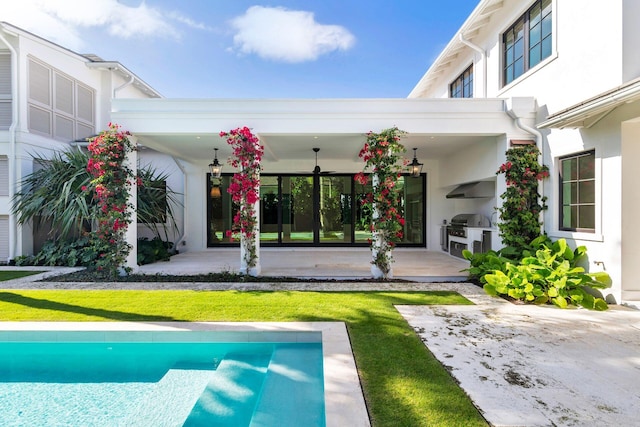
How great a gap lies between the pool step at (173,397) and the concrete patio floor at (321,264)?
3.77 metres

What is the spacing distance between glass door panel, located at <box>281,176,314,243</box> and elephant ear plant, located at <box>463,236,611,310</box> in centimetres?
703

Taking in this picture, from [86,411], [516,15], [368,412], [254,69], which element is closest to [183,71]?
[254,69]

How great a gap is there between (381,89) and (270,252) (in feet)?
37.4

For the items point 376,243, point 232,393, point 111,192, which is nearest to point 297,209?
point 376,243

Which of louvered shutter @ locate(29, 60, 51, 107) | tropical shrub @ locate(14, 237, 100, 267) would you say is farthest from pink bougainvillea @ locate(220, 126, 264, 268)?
louvered shutter @ locate(29, 60, 51, 107)

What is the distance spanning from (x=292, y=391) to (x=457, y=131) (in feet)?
20.3

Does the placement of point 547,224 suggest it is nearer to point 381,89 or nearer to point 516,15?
point 516,15

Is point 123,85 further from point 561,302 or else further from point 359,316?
point 561,302

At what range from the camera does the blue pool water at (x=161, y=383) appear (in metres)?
2.85

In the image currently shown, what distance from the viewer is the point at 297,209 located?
39.9 feet

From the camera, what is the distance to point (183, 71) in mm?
14641

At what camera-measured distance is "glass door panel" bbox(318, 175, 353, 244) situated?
39.6ft

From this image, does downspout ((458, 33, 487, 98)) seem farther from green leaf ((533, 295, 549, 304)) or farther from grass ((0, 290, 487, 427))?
grass ((0, 290, 487, 427))

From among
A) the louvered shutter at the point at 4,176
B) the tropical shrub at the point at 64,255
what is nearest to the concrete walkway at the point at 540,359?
the tropical shrub at the point at 64,255
